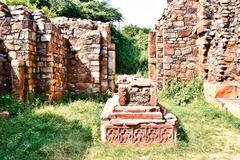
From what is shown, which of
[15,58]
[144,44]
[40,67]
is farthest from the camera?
[144,44]

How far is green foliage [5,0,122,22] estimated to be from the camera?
19844 mm

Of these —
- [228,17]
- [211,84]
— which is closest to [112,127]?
[211,84]

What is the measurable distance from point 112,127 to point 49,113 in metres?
1.93

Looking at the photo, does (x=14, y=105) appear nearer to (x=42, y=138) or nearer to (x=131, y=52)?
(x=42, y=138)

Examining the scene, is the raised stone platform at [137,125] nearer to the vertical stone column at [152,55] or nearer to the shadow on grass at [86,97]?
the shadow on grass at [86,97]

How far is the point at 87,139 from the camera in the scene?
5258 millimetres

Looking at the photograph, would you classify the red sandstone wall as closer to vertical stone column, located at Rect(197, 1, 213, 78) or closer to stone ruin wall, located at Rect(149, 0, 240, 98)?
stone ruin wall, located at Rect(149, 0, 240, 98)

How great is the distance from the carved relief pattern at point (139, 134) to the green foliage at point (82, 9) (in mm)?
14917

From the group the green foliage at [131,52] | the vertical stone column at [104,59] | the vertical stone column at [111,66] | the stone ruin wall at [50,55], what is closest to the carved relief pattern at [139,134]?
the stone ruin wall at [50,55]

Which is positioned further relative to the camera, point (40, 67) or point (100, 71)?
point (100, 71)

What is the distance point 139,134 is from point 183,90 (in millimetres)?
4937

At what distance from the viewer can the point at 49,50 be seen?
781 cm

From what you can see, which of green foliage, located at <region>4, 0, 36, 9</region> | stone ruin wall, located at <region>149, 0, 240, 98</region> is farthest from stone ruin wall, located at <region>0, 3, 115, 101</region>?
green foliage, located at <region>4, 0, 36, 9</region>

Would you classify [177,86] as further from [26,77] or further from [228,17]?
[26,77]
